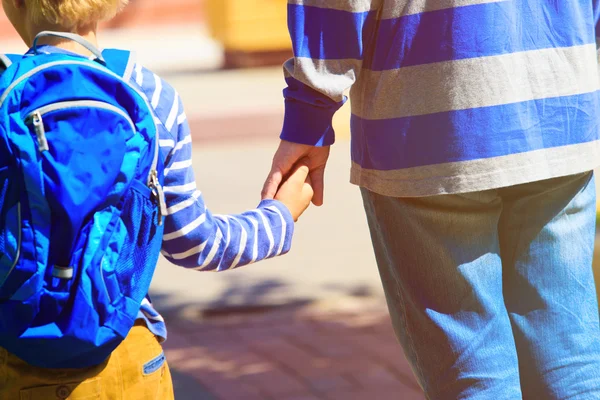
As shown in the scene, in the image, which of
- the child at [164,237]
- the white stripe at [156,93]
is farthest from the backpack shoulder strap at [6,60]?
the white stripe at [156,93]

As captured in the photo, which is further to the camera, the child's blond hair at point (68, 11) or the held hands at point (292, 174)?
the held hands at point (292, 174)

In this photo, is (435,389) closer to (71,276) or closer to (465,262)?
(465,262)

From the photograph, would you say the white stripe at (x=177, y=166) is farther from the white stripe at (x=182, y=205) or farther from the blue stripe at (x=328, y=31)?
the blue stripe at (x=328, y=31)

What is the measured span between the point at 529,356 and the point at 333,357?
2.19 meters

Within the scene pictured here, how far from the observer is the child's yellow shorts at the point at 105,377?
1.99m

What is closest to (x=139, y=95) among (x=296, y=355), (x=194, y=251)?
(x=194, y=251)

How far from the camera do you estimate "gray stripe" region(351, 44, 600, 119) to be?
2.11 m

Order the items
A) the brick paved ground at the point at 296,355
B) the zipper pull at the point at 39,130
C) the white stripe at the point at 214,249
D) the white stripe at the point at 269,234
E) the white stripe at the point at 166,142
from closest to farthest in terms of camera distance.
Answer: the zipper pull at the point at 39,130 < the white stripe at the point at 166,142 < the white stripe at the point at 214,249 < the white stripe at the point at 269,234 < the brick paved ground at the point at 296,355

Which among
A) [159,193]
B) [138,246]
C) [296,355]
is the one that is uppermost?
[159,193]

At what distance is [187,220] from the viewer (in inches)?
81.8

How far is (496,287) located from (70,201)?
995mm

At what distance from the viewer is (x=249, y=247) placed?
2195mm

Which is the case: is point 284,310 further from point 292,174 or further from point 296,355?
point 292,174

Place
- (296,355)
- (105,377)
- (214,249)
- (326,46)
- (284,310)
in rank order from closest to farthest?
(105,377) < (214,249) < (326,46) < (296,355) < (284,310)
